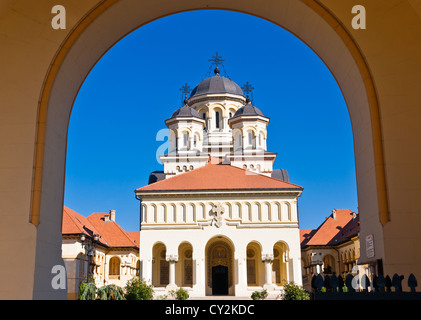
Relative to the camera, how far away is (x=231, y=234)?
3603 cm

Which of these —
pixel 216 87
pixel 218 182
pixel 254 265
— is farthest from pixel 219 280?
pixel 216 87

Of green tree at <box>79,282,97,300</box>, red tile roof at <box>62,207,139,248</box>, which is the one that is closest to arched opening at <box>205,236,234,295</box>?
red tile roof at <box>62,207,139,248</box>

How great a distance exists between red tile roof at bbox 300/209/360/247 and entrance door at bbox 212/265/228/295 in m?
11.2

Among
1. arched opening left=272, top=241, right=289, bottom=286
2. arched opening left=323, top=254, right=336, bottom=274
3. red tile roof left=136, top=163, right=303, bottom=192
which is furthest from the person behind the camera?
arched opening left=323, top=254, right=336, bottom=274

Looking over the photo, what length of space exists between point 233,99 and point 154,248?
852 inches

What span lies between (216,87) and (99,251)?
2347 cm

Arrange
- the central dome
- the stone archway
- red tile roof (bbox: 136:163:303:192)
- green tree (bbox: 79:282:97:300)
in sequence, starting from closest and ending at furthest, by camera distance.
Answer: the stone archway → green tree (bbox: 79:282:97:300) → red tile roof (bbox: 136:163:303:192) → the central dome

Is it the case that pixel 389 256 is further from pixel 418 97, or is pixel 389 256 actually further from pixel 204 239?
pixel 204 239

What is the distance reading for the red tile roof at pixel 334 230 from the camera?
1729 inches

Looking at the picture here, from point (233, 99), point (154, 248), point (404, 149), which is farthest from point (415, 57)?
point (233, 99)

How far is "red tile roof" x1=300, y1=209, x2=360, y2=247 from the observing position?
43.9m

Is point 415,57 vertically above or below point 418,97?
above

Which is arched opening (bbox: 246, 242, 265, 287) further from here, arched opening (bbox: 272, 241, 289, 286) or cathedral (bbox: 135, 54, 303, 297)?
arched opening (bbox: 272, 241, 289, 286)

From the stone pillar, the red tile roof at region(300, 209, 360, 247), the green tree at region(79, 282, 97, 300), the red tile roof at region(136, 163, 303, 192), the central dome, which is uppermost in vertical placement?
the central dome
